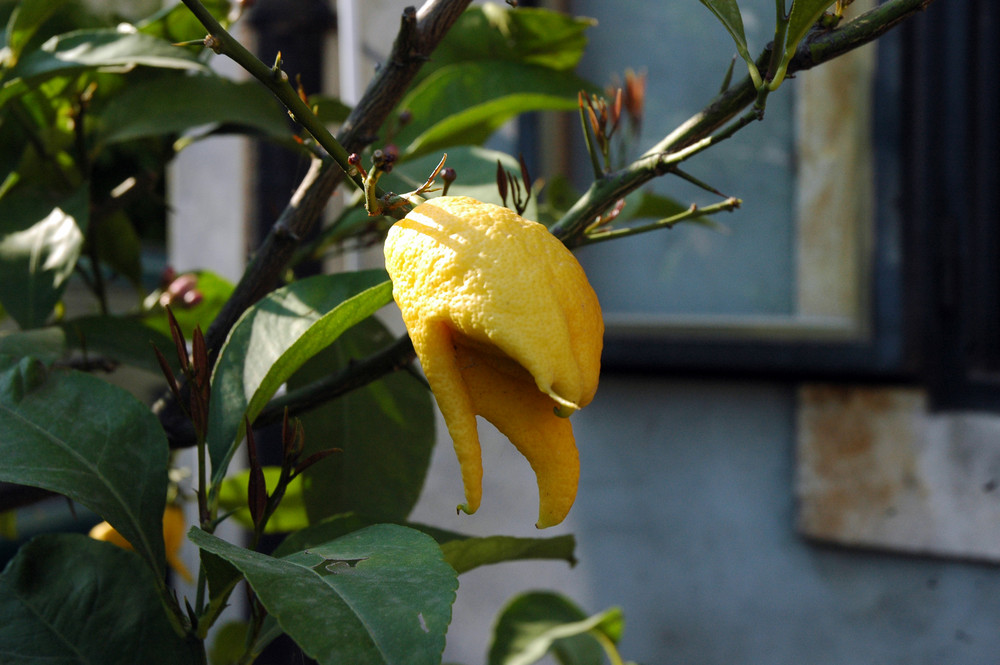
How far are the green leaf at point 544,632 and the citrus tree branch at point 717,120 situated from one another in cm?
45

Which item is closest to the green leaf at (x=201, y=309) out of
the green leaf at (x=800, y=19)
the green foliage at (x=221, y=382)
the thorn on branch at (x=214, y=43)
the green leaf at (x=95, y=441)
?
the green foliage at (x=221, y=382)

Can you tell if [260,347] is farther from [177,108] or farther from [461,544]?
[177,108]

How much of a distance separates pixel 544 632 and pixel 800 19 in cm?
60

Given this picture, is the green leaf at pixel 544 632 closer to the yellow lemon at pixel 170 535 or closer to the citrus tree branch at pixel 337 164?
the yellow lemon at pixel 170 535

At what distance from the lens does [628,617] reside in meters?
1.04

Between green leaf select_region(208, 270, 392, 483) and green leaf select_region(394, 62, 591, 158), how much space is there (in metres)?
0.19

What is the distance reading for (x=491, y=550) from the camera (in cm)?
37

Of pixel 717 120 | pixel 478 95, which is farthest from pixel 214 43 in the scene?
pixel 478 95

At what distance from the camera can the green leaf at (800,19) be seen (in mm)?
252

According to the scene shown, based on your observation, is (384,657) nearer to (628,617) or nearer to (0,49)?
(0,49)

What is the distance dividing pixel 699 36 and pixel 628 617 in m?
0.79

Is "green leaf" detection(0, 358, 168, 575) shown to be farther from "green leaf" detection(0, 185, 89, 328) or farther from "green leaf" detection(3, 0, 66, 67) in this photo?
"green leaf" detection(3, 0, 66, 67)

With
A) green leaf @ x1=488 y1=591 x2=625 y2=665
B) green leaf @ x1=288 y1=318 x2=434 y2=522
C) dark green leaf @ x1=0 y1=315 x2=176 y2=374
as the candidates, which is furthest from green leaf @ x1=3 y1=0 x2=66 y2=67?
green leaf @ x1=488 y1=591 x2=625 y2=665

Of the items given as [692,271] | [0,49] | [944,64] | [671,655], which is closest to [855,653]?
[671,655]
